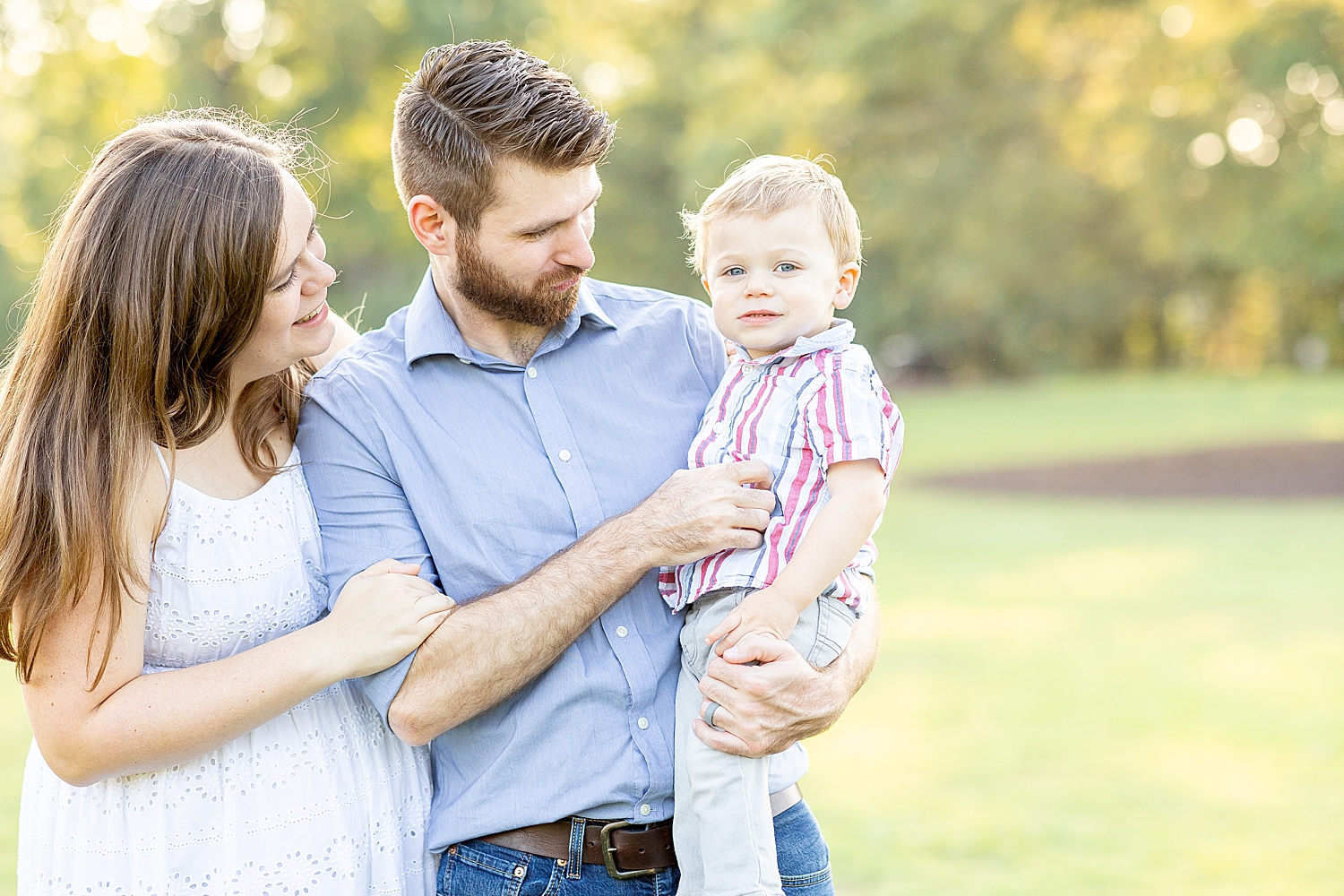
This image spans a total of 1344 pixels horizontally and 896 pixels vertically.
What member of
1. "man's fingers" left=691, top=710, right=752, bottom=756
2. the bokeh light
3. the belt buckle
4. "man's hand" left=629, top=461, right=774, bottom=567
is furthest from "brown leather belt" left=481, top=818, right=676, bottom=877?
the bokeh light

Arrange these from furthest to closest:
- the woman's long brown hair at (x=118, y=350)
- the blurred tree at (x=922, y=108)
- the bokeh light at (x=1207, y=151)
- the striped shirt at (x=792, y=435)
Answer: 1. the bokeh light at (x=1207, y=151)
2. the blurred tree at (x=922, y=108)
3. the striped shirt at (x=792, y=435)
4. the woman's long brown hair at (x=118, y=350)

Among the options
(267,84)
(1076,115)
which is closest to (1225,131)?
(1076,115)

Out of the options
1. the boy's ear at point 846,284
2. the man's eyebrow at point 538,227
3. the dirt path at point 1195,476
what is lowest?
the boy's ear at point 846,284

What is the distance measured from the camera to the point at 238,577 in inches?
86.9

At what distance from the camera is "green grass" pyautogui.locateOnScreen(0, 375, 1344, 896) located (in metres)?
5.30

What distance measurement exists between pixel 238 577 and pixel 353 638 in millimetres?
248

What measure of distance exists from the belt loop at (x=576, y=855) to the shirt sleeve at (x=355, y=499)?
441mm

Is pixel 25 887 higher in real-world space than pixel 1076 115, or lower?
lower

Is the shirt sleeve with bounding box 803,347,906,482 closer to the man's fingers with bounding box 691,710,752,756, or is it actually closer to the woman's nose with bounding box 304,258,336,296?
the man's fingers with bounding box 691,710,752,756

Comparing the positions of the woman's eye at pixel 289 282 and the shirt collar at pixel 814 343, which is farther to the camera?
the shirt collar at pixel 814 343

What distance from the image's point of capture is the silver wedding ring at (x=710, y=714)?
7.32ft

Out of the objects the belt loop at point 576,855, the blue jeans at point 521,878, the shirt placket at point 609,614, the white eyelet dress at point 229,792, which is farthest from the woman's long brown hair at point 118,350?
the belt loop at point 576,855

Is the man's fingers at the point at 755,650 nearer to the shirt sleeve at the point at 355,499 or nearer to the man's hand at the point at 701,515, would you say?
the man's hand at the point at 701,515

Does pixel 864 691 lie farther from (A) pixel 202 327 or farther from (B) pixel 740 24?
(B) pixel 740 24
